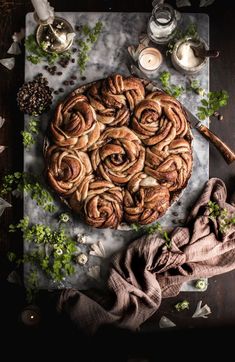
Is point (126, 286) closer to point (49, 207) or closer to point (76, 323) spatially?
point (76, 323)

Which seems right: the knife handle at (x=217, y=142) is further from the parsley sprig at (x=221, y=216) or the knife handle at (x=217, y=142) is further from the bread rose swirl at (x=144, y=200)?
the bread rose swirl at (x=144, y=200)

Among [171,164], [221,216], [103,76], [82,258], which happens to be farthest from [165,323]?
[103,76]

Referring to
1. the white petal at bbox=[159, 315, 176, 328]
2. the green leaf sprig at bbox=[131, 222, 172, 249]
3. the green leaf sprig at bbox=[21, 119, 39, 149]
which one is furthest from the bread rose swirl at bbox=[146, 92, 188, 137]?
the white petal at bbox=[159, 315, 176, 328]

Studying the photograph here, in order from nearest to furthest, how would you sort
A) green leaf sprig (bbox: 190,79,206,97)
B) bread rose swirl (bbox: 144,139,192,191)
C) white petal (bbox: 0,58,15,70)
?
bread rose swirl (bbox: 144,139,192,191)
green leaf sprig (bbox: 190,79,206,97)
white petal (bbox: 0,58,15,70)

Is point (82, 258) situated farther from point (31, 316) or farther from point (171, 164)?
point (171, 164)

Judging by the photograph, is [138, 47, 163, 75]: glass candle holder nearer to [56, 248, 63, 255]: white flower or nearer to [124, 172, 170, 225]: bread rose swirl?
[124, 172, 170, 225]: bread rose swirl

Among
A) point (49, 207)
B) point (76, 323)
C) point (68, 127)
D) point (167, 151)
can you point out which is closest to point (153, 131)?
point (167, 151)

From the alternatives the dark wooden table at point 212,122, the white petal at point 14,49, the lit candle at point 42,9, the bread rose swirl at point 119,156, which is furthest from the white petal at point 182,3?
the white petal at point 14,49
